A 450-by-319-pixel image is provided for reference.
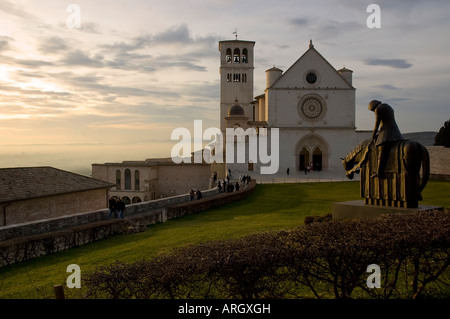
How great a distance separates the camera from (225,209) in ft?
73.4

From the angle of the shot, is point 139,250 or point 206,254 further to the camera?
point 139,250

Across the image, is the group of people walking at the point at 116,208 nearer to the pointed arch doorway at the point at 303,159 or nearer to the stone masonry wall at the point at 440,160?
the pointed arch doorway at the point at 303,159

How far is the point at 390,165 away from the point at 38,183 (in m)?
16.9

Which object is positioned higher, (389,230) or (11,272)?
(389,230)

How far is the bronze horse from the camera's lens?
34.0 feet

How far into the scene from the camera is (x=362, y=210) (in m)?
11.3

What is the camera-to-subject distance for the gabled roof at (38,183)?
17891mm

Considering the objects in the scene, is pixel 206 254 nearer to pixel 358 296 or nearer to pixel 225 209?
pixel 358 296

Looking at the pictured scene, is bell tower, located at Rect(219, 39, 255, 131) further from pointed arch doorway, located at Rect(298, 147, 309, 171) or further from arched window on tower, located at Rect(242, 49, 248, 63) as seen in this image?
pointed arch doorway, located at Rect(298, 147, 309, 171)

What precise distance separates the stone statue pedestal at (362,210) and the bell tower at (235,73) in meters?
50.4

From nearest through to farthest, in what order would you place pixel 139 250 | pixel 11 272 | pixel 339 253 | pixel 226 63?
pixel 339 253 → pixel 11 272 → pixel 139 250 → pixel 226 63

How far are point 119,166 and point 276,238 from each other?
40229mm

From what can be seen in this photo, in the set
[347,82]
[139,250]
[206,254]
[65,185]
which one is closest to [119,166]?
[65,185]

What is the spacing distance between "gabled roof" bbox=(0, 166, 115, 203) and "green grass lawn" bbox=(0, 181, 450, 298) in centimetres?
580
